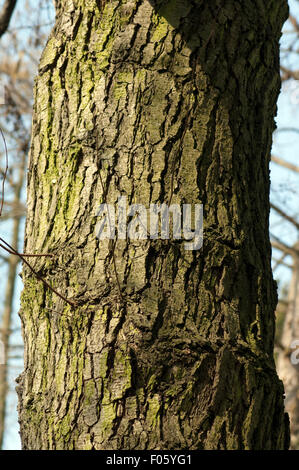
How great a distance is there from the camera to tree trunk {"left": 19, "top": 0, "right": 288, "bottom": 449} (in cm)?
135

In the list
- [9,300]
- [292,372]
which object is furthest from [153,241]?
[9,300]

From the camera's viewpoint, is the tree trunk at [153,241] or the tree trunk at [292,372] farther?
the tree trunk at [292,372]

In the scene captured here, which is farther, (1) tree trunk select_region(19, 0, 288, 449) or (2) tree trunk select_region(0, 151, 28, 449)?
(2) tree trunk select_region(0, 151, 28, 449)

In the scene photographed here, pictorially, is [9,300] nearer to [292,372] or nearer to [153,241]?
[292,372]

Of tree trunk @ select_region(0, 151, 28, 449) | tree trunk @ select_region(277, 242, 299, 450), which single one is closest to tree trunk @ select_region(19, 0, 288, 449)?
tree trunk @ select_region(277, 242, 299, 450)

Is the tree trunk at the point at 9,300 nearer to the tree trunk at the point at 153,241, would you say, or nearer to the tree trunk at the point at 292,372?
the tree trunk at the point at 292,372

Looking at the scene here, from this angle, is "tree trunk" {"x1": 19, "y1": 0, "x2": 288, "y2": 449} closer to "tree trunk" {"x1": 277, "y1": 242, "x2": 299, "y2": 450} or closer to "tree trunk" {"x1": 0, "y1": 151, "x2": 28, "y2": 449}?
"tree trunk" {"x1": 277, "y1": 242, "x2": 299, "y2": 450}

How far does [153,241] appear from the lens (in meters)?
1.46

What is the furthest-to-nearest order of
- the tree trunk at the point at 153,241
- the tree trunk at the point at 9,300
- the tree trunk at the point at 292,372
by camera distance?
the tree trunk at the point at 9,300 < the tree trunk at the point at 292,372 < the tree trunk at the point at 153,241

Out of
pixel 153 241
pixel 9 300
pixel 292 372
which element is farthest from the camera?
pixel 9 300

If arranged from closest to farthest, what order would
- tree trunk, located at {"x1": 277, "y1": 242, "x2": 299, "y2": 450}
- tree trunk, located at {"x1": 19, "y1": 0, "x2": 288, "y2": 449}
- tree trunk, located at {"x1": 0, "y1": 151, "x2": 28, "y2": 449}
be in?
tree trunk, located at {"x1": 19, "y1": 0, "x2": 288, "y2": 449}
tree trunk, located at {"x1": 277, "y1": 242, "x2": 299, "y2": 450}
tree trunk, located at {"x1": 0, "y1": 151, "x2": 28, "y2": 449}

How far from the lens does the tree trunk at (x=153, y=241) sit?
1.35 m

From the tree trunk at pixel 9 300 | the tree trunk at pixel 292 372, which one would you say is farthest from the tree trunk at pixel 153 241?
the tree trunk at pixel 9 300

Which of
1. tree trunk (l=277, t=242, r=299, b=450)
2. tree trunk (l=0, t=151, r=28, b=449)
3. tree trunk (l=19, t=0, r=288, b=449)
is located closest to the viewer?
tree trunk (l=19, t=0, r=288, b=449)
